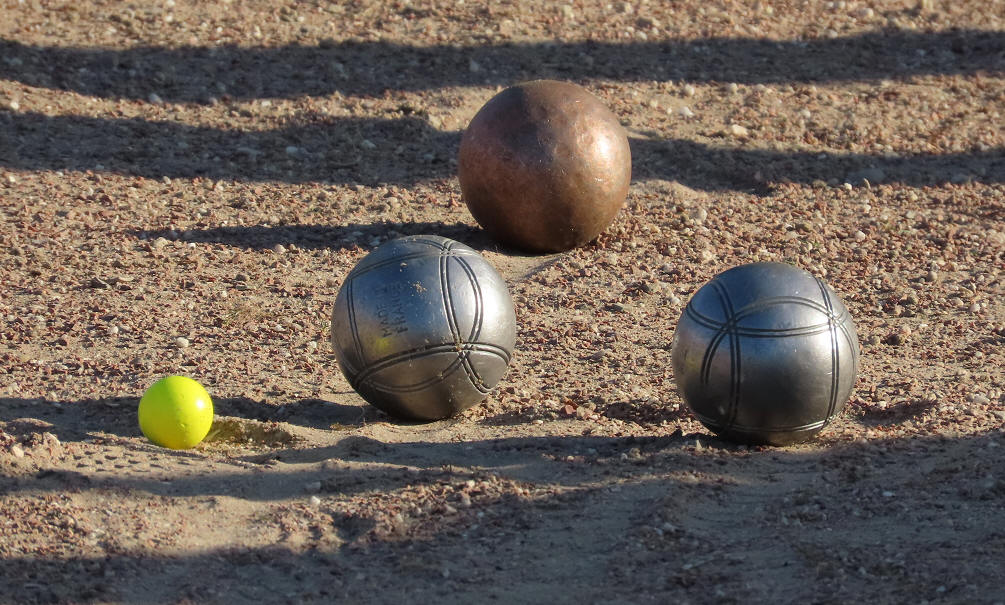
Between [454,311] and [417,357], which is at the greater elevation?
[454,311]

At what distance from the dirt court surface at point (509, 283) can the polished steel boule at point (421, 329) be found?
10.4 inches

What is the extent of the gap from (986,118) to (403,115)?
6.22 metres

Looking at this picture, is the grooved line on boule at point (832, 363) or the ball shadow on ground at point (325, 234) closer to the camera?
the grooved line on boule at point (832, 363)

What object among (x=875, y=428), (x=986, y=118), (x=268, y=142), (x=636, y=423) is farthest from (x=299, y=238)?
(x=986, y=118)

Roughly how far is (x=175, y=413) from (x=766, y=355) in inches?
121

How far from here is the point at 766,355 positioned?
6.02 m

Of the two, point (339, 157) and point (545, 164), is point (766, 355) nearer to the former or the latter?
point (545, 164)

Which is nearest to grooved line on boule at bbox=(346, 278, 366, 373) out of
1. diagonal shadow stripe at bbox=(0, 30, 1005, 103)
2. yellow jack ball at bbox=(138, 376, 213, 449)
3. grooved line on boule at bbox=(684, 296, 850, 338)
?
yellow jack ball at bbox=(138, 376, 213, 449)

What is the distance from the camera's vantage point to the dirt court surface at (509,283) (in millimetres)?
5273

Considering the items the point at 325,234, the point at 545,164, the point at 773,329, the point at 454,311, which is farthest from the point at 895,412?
the point at 325,234

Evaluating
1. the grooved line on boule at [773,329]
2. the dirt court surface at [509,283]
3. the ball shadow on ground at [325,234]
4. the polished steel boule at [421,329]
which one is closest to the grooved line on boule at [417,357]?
the polished steel boule at [421,329]

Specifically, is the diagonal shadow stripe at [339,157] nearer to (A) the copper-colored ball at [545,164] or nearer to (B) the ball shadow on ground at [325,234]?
(B) the ball shadow on ground at [325,234]

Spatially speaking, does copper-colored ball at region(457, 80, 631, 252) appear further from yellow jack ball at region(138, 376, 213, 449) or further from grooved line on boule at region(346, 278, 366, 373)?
yellow jack ball at region(138, 376, 213, 449)

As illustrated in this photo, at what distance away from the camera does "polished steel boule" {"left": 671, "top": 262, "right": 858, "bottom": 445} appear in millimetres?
6039
